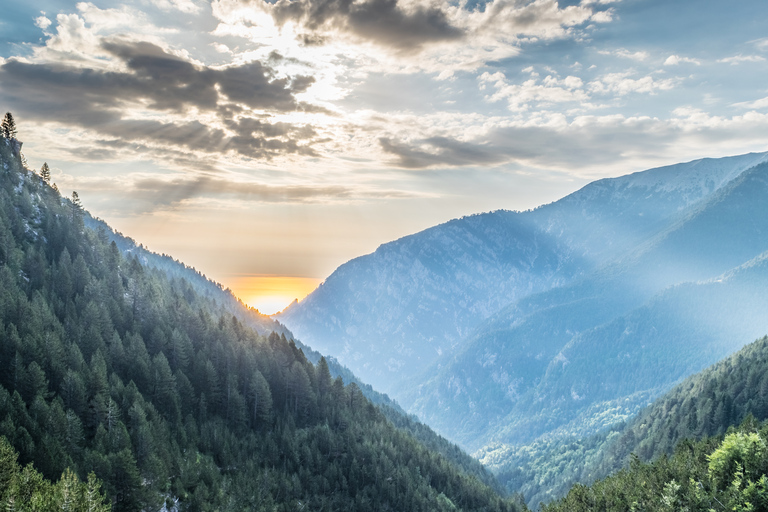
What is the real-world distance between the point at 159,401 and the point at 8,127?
388ft

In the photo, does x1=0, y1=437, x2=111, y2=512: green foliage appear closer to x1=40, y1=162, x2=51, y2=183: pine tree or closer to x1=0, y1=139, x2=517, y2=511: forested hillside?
x1=0, y1=139, x2=517, y2=511: forested hillside

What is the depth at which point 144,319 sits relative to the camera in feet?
538

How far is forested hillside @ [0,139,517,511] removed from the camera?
99.4 m

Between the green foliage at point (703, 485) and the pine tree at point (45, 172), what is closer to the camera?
the green foliage at point (703, 485)

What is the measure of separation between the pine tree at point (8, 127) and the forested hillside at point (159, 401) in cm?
668

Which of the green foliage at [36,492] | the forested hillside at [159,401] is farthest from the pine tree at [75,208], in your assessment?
the green foliage at [36,492]

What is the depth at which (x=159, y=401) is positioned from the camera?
437 ft

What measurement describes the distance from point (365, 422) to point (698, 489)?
113614 mm

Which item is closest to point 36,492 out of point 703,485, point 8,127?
point 703,485

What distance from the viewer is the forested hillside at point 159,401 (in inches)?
3912

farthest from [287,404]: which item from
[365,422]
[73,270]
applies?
[73,270]

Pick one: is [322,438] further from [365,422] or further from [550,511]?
[550,511]

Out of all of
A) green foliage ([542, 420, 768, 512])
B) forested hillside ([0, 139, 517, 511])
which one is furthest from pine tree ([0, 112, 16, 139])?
green foliage ([542, 420, 768, 512])

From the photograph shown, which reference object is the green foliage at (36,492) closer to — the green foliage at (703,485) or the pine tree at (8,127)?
the green foliage at (703,485)
